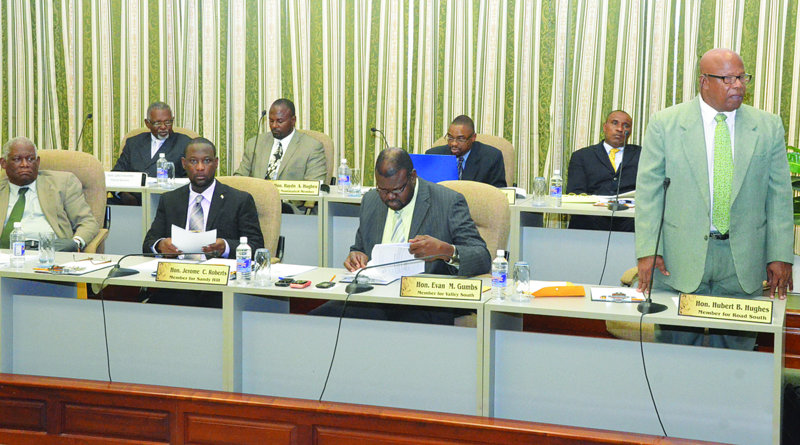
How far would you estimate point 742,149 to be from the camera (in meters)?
3.00

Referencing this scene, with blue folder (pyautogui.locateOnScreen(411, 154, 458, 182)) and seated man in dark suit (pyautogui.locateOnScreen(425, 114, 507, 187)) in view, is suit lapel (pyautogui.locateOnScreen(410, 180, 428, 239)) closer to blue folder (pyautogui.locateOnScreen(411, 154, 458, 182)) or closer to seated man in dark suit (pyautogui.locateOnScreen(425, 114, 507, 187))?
blue folder (pyautogui.locateOnScreen(411, 154, 458, 182))

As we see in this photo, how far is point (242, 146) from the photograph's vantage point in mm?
7629

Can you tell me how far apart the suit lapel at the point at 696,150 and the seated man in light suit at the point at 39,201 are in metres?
2.98

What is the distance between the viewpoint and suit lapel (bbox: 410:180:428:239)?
3580 millimetres

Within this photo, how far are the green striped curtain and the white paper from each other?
365cm

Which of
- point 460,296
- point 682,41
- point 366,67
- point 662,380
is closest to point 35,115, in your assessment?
point 366,67

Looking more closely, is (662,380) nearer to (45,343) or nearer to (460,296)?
(460,296)

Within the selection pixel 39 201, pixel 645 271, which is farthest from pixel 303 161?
pixel 645 271

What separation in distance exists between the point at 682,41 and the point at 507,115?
141 cm

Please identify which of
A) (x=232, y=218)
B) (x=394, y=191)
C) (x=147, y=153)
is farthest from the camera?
(x=147, y=153)

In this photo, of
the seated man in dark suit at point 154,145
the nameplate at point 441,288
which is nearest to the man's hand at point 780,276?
the nameplate at point 441,288

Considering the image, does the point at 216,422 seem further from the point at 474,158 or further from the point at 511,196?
the point at 474,158

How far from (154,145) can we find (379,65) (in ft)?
6.35

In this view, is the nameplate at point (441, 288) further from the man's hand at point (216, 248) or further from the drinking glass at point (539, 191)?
the drinking glass at point (539, 191)
